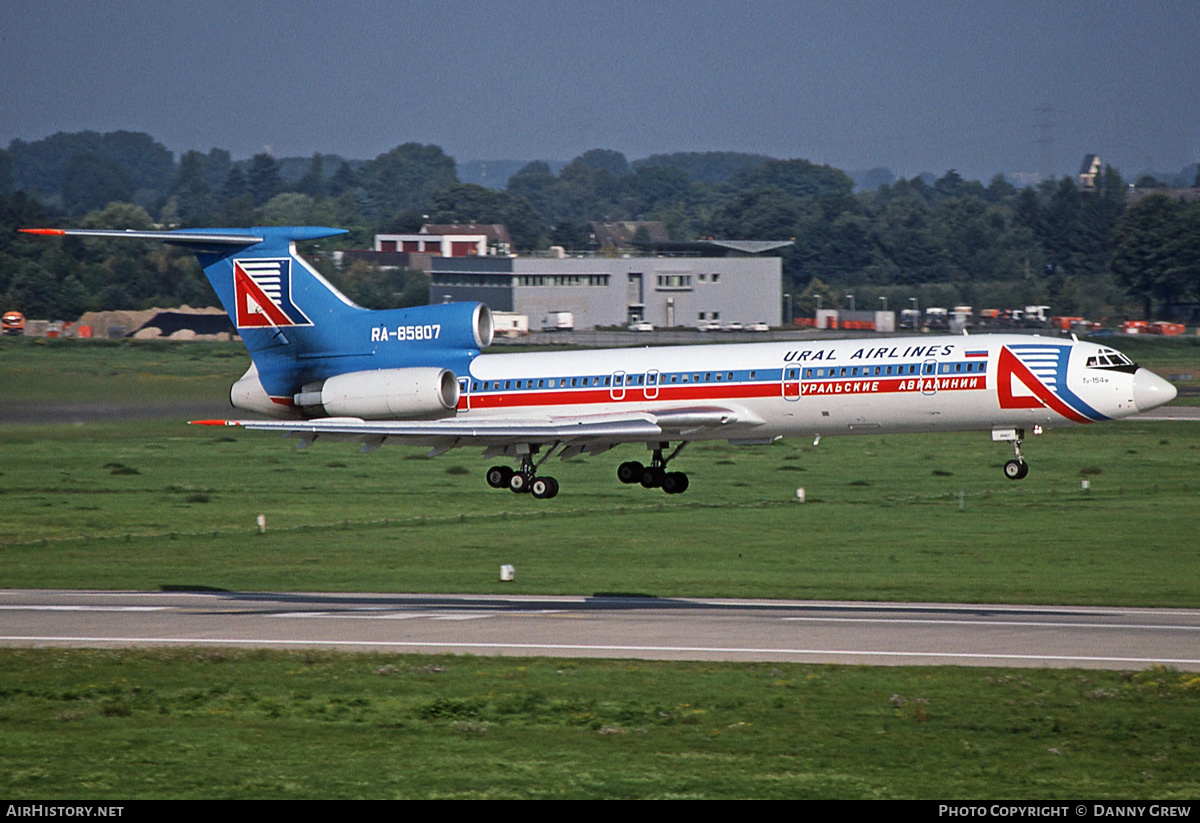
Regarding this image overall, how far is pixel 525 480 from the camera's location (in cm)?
5025

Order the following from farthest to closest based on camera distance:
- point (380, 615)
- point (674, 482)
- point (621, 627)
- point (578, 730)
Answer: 1. point (380, 615)
2. point (674, 482)
3. point (621, 627)
4. point (578, 730)

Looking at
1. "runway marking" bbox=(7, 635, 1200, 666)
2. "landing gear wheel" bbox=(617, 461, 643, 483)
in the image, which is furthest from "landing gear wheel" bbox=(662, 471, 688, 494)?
"runway marking" bbox=(7, 635, 1200, 666)

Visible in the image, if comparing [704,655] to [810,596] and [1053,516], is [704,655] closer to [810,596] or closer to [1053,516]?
[810,596]

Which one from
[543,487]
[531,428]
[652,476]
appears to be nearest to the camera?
[531,428]

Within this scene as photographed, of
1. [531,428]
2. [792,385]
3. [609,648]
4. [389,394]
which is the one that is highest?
[792,385]

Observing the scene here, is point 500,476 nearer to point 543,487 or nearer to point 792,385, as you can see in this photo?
point 543,487

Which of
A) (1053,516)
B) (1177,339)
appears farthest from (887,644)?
(1177,339)

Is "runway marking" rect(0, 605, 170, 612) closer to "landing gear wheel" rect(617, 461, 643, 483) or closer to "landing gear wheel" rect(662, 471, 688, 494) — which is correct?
"landing gear wheel" rect(617, 461, 643, 483)

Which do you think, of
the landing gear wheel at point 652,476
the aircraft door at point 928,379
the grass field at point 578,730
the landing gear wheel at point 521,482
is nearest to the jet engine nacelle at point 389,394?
the landing gear wheel at point 521,482

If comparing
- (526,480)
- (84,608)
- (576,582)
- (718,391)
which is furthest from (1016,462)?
(84,608)

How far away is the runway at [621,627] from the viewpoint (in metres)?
43.0

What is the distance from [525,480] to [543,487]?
29.0 inches

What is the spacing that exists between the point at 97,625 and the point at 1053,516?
1905 inches

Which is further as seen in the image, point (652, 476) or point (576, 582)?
point (576, 582)
